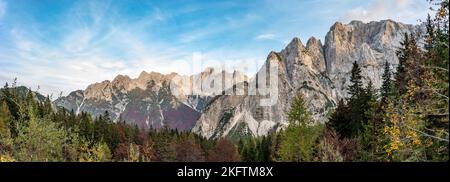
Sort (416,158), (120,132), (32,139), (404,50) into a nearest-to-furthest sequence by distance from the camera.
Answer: (416,158)
(32,139)
(404,50)
(120,132)

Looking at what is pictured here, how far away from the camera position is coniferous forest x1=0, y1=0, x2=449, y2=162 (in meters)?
23.2

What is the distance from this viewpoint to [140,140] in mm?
135375

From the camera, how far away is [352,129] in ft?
213

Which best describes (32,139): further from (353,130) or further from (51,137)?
(353,130)

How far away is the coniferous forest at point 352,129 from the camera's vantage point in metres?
23.2

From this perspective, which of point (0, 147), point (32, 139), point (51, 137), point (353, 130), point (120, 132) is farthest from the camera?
point (120, 132)

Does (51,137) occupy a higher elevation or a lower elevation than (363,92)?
lower
